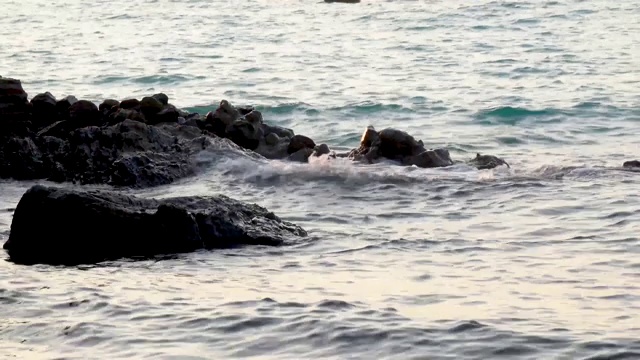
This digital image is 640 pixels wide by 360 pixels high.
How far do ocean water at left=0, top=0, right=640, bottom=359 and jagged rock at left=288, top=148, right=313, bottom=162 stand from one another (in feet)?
1.88

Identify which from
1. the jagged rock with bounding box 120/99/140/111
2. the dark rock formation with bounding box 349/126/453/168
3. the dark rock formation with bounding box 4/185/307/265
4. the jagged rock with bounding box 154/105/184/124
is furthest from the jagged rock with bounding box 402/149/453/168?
the dark rock formation with bounding box 4/185/307/265

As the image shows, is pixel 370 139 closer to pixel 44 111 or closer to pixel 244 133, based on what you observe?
pixel 244 133

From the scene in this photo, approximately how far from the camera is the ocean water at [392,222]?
6809 mm

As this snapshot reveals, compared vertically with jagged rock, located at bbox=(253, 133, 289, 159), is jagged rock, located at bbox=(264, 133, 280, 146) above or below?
above

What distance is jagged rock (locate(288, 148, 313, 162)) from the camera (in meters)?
14.5

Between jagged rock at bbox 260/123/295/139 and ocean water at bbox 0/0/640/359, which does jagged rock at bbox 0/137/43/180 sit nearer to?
ocean water at bbox 0/0/640/359

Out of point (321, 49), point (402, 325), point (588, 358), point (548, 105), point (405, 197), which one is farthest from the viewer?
point (321, 49)

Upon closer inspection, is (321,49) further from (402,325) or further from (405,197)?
(402,325)

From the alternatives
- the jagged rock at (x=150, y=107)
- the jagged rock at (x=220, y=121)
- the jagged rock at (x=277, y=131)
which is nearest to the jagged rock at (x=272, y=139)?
the jagged rock at (x=277, y=131)

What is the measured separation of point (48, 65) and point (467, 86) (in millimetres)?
10218

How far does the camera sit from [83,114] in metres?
→ 15.2

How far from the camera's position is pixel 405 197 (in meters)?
12.0

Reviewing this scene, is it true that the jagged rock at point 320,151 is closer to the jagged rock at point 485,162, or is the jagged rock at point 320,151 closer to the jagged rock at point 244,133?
the jagged rock at point 244,133

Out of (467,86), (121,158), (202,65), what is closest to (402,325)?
(121,158)
